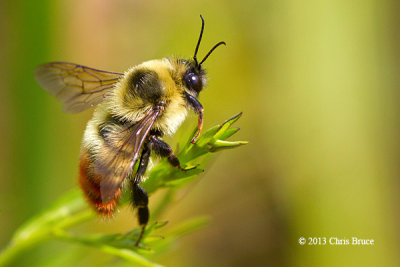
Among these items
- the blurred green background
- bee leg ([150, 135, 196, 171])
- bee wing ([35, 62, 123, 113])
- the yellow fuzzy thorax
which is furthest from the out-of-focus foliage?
the blurred green background

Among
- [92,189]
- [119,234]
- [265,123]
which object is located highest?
[92,189]

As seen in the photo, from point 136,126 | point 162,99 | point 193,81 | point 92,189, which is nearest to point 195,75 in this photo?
point 193,81

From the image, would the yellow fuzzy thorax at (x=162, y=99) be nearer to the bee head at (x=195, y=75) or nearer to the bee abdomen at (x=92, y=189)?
the bee head at (x=195, y=75)

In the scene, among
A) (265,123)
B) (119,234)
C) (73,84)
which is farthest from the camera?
(265,123)

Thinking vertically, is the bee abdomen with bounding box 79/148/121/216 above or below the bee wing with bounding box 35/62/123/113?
below

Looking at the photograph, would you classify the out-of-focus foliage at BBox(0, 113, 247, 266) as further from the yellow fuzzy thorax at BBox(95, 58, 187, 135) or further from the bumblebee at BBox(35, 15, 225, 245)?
the yellow fuzzy thorax at BBox(95, 58, 187, 135)

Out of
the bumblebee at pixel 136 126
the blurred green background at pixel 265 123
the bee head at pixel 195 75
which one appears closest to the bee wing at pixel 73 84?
the bumblebee at pixel 136 126

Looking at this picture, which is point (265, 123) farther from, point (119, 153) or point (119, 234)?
point (119, 234)

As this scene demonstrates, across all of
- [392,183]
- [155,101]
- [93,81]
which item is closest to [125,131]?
[155,101]
